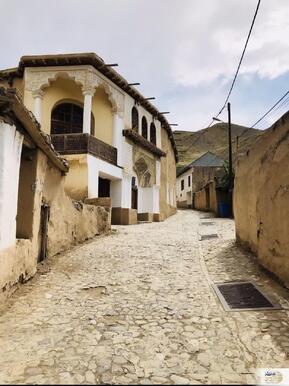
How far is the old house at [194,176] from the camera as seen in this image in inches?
1496

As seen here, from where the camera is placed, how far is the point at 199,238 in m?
10.5

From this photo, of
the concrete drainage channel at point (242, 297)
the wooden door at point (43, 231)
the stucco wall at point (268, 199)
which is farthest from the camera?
the wooden door at point (43, 231)

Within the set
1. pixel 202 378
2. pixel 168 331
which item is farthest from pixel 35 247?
pixel 202 378

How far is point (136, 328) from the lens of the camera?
12.2ft

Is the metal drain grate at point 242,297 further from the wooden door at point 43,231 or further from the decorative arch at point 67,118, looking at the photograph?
the decorative arch at point 67,118

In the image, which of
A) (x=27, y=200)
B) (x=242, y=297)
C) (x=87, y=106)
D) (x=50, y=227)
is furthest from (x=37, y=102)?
(x=242, y=297)

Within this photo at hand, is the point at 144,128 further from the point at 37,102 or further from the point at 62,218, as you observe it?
the point at 62,218

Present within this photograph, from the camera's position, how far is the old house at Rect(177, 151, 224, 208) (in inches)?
1496

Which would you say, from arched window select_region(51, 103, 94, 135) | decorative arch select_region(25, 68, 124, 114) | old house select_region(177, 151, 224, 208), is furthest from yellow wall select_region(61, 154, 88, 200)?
old house select_region(177, 151, 224, 208)

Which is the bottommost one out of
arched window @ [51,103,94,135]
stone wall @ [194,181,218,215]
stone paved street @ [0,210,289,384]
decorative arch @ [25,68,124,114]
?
stone paved street @ [0,210,289,384]

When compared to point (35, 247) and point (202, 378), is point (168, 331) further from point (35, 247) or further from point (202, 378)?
A: point (35, 247)

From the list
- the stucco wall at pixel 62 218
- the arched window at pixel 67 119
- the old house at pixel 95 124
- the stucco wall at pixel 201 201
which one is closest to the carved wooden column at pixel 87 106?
the old house at pixel 95 124

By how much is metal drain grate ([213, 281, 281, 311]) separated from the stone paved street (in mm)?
130

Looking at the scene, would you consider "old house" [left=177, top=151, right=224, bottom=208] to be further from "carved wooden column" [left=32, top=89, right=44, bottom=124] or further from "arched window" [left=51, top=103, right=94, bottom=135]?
"carved wooden column" [left=32, top=89, right=44, bottom=124]
